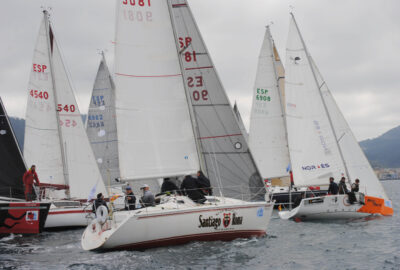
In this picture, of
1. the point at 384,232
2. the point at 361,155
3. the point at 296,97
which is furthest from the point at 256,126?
the point at 384,232

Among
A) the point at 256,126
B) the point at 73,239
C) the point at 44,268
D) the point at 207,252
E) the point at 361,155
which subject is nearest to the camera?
the point at 44,268

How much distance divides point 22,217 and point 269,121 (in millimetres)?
16579

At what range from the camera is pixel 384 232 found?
15.6 metres

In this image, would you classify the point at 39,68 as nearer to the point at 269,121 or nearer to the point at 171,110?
the point at 171,110

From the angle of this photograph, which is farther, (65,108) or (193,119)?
(65,108)

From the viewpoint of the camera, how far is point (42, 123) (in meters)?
23.2

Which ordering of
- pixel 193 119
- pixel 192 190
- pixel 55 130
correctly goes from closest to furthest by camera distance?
1. pixel 192 190
2. pixel 193 119
3. pixel 55 130

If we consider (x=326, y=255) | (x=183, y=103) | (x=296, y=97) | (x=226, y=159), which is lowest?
(x=326, y=255)

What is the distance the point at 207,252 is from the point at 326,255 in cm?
283

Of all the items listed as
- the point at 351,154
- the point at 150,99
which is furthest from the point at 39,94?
the point at 351,154

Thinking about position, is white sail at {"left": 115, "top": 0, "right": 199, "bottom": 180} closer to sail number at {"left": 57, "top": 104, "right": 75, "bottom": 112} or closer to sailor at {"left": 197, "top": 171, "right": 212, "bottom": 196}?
sailor at {"left": 197, "top": 171, "right": 212, "bottom": 196}

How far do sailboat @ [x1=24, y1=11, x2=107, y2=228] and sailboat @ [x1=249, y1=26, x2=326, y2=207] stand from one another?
35.2 ft

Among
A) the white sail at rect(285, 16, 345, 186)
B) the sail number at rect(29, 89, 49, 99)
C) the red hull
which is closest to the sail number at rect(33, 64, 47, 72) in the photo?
the sail number at rect(29, 89, 49, 99)

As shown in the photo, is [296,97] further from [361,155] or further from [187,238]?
[187,238]
